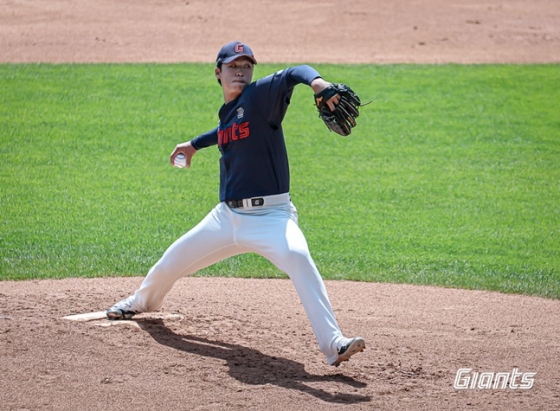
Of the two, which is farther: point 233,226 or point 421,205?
point 421,205

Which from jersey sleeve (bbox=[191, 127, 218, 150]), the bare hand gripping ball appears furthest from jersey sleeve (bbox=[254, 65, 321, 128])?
the bare hand gripping ball

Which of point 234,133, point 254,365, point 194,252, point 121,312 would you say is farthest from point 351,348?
point 121,312

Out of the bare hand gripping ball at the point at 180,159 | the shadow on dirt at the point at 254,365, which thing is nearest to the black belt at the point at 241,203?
the bare hand gripping ball at the point at 180,159

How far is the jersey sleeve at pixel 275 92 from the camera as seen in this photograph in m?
4.70

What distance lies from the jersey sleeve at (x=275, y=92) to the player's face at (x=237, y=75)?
0.19m

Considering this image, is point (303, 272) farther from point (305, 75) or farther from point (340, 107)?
point (305, 75)

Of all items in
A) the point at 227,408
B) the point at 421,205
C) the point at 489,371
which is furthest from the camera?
the point at 421,205

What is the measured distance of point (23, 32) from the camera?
1573cm

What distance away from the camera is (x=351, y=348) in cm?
449

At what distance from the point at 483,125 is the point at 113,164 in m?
5.55

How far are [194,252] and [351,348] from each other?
1.25 metres

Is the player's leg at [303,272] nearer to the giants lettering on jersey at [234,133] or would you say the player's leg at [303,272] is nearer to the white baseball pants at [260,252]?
the white baseball pants at [260,252]

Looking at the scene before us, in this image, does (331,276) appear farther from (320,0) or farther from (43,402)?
(320,0)

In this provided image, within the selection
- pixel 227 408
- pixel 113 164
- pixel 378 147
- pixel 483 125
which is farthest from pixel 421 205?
pixel 227 408
